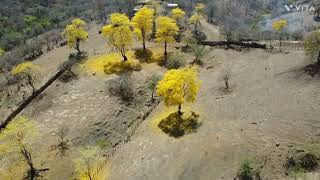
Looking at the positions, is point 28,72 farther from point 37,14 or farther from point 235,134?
point 37,14

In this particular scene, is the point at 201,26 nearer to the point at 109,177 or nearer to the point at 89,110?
the point at 89,110

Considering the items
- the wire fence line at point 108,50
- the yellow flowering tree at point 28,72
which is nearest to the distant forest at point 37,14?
the wire fence line at point 108,50

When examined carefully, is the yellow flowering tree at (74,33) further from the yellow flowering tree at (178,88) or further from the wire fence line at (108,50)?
the yellow flowering tree at (178,88)

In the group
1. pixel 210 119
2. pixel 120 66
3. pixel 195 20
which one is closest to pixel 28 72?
pixel 120 66

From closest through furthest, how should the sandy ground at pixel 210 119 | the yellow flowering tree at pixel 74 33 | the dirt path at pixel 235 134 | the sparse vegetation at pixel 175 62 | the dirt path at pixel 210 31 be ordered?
the dirt path at pixel 235 134 < the sandy ground at pixel 210 119 < the sparse vegetation at pixel 175 62 < the yellow flowering tree at pixel 74 33 < the dirt path at pixel 210 31

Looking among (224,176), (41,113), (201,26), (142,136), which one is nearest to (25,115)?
(41,113)

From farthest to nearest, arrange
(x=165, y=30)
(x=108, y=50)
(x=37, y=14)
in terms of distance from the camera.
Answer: (x=37, y=14), (x=108, y=50), (x=165, y=30)
